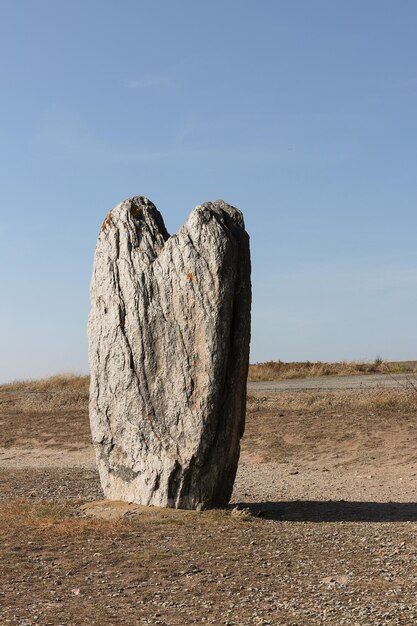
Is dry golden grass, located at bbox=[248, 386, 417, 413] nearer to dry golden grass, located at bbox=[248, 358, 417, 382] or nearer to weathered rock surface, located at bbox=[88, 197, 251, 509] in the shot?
weathered rock surface, located at bbox=[88, 197, 251, 509]

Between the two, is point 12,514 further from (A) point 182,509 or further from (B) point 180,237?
(B) point 180,237

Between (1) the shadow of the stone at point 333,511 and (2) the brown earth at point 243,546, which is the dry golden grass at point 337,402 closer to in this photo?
(2) the brown earth at point 243,546

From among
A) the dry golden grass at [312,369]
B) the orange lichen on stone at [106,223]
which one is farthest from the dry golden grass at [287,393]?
the orange lichen on stone at [106,223]

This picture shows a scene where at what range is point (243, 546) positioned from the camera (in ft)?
31.1

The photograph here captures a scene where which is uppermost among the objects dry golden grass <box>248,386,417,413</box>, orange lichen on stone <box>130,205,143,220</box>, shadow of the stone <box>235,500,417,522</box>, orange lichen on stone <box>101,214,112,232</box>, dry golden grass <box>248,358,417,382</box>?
orange lichen on stone <box>130,205,143,220</box>

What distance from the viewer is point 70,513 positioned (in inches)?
462

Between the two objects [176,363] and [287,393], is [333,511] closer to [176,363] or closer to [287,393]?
Result: [176,363]

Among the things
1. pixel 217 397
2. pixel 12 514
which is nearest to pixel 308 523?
pixel 217 397

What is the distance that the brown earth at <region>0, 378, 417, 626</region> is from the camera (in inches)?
290

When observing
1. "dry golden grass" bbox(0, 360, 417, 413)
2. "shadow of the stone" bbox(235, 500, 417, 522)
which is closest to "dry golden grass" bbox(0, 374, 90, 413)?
"dry golden grass" bbox(0, 360, 417, 413)

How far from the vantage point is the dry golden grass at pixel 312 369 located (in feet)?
126

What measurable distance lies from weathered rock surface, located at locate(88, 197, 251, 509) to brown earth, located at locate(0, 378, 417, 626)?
50cm

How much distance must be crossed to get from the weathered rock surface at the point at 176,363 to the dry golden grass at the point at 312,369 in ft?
82.9

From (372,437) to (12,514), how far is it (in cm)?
886
